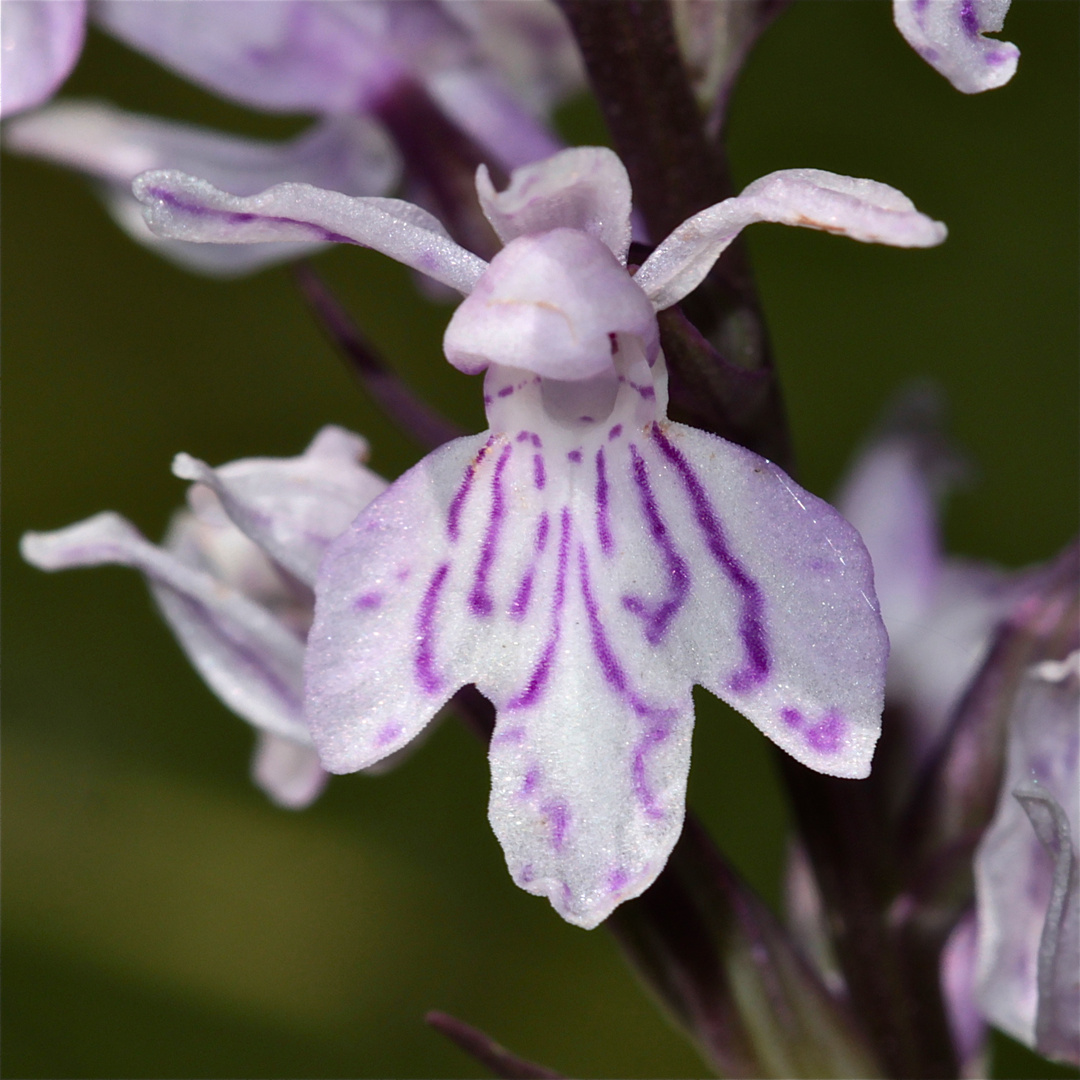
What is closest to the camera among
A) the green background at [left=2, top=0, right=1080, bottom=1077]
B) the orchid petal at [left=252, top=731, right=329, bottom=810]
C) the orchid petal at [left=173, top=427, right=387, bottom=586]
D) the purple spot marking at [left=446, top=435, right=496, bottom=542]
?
the purple spot marking at [left=446, top=435, right=496, bottom=542]

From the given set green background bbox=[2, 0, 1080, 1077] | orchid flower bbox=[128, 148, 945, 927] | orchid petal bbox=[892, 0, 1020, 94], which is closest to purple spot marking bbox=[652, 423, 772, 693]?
orchid flower bbox=[128, 148, 945, 927]

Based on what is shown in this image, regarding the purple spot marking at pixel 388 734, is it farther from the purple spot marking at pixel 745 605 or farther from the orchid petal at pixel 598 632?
the purple spot marking at pixel 745 605

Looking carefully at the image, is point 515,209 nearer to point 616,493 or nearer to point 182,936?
point 616,493

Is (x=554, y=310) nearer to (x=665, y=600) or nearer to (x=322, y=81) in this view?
(x=665, y=600)

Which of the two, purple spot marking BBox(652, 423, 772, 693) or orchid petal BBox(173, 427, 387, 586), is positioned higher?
purple spot marking BBox(652, 423, 772, 693)

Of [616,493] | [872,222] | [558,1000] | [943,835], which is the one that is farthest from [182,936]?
[872,222]

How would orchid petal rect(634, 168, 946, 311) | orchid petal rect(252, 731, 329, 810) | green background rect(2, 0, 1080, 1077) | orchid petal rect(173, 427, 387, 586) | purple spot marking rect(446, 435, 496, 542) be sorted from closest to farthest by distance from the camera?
orchid petal rect(634, 168, 946, 311) < purple spot marking rect(446, 435, 496, 542) < orchid petal rect(173, 427, 387, 586) < orchid petal rect(252, 731, 329, 810) < green background rect(2, 0, 1080, 1077)

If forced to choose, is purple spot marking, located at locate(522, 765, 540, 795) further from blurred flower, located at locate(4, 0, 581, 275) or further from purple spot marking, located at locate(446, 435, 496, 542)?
blurred flower, located at locate(4, 0, 581, 275)
